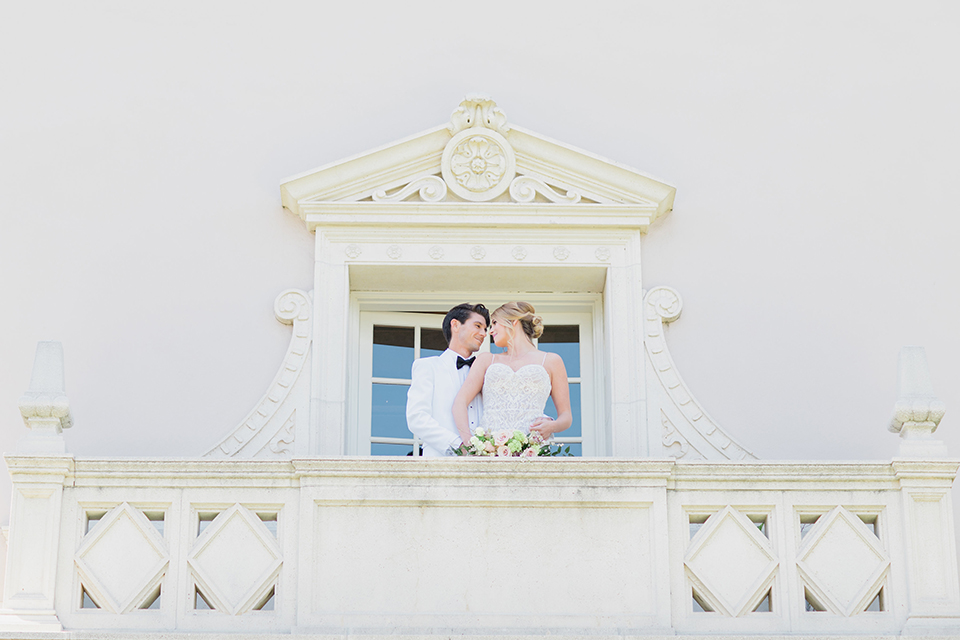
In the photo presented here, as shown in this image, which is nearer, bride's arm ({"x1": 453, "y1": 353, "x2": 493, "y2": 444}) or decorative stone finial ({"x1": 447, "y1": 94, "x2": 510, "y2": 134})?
bride's arm ({"x1": 453, "y1": 353, "x2": 493, "y2": 444})

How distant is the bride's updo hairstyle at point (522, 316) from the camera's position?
32.9 feet

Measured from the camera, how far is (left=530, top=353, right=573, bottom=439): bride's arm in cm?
967

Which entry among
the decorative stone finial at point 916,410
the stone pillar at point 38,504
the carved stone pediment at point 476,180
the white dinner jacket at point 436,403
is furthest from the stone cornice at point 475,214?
the stone pillar at point 38,504

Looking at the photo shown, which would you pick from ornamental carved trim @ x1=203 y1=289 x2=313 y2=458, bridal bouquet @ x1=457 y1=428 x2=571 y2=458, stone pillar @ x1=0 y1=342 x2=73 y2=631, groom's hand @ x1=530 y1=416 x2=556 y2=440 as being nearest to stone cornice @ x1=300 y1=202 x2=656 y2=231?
ornamental carved trim @ x1=203 y1=289 x2=313 y2=458

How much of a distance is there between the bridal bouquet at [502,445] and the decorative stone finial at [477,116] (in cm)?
235

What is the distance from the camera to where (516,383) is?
976 cm

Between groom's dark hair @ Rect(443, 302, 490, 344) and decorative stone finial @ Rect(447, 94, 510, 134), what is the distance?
131 cm

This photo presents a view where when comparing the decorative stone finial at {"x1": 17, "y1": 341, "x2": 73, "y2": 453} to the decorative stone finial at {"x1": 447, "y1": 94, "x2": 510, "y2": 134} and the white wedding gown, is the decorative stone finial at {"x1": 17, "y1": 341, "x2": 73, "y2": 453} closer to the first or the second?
the white wedding gown

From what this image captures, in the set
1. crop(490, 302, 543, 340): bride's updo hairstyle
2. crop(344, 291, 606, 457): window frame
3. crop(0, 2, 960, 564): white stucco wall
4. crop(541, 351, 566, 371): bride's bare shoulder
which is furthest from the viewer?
crop(344, 291, 606, 457): window frame

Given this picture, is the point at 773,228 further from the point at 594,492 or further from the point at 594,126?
the point at 594,492

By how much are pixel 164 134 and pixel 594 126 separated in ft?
9.47

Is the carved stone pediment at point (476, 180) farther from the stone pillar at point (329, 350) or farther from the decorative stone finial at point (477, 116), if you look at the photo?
the stone pillar at point (329, 350)

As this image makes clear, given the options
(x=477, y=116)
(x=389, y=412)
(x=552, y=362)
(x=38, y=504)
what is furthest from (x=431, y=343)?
(x=38, y=504)

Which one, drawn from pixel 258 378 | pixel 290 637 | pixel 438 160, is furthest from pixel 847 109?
pixel 290 637
